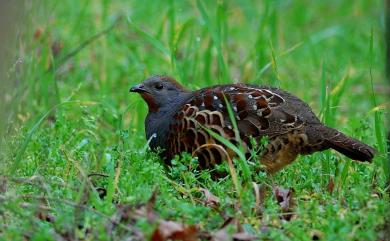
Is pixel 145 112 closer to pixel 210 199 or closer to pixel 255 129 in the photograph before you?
pixel 255 129

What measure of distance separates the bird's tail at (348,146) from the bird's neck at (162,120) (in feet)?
3.50

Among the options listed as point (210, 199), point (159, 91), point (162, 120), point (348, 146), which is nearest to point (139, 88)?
point (159, 91)

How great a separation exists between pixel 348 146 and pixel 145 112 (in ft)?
7.16

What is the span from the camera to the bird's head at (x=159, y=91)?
6410 millimetres

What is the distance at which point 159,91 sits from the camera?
647cm

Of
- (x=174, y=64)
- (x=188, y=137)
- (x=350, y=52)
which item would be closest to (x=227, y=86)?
(x=188, y=137)

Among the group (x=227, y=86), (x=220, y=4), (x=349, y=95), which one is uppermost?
(x=220, y=4)

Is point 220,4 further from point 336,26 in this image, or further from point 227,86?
point 336,26

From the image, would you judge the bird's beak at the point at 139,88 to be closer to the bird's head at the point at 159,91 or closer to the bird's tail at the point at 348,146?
the bird's head at the point at 159,91

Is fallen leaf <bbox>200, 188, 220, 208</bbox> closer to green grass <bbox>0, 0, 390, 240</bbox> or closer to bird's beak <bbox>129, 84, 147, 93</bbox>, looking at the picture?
green grass <bbox>0, 0, 390, 240</bbox>

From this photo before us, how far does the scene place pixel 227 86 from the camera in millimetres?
5980

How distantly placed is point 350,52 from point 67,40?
11.7 feet

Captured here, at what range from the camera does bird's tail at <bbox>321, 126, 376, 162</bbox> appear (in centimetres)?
557

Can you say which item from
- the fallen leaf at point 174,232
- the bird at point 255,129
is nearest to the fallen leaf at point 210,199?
the fallen leaf at point 174,232
